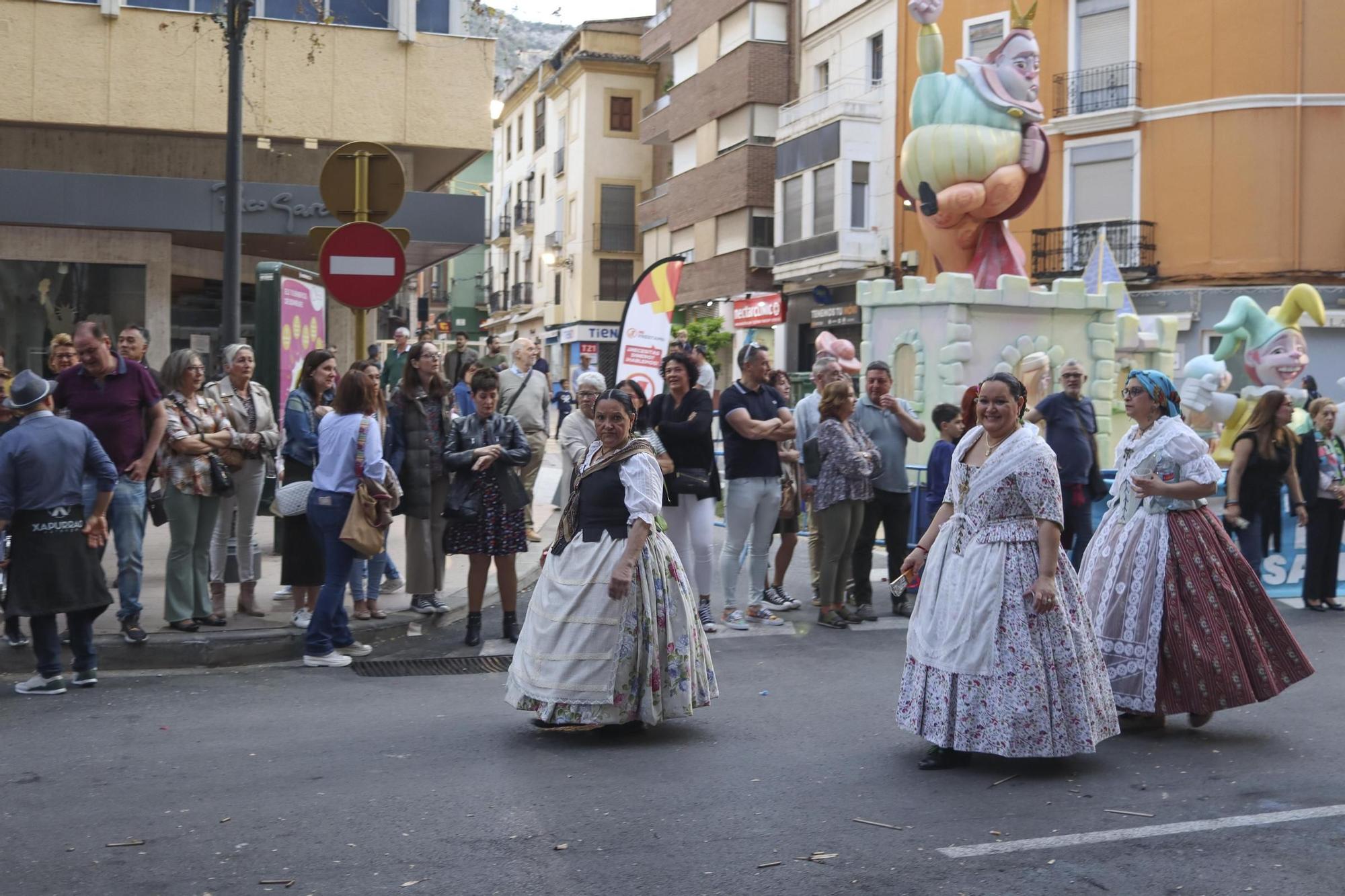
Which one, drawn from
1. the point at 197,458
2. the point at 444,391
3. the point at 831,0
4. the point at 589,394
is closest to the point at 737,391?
the point at 589,394

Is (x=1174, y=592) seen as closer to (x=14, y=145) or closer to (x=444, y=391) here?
(x=444, y=391)

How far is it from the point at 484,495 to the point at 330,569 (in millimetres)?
1077

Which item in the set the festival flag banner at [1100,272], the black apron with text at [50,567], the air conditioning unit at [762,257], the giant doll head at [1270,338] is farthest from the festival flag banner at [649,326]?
the air conditioning unit at [762,257]

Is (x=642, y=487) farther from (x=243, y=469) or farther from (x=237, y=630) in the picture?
(x=243, y=469)

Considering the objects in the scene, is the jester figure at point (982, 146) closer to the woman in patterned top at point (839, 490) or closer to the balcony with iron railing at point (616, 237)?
the woman in patterned top at point (839, 490)

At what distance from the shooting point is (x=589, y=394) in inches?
358

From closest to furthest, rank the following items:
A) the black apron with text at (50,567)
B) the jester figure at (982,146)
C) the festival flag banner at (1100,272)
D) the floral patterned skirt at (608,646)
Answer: the floral patterned skirt at (608,646), the black apron with text at (50,567), the festival flag banner at (1100,272), the jester figure at (982,146)

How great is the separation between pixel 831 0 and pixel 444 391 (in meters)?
30.6

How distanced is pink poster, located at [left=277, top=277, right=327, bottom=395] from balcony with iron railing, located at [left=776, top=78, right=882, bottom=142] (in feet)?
79.8

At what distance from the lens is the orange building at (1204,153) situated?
2806cm

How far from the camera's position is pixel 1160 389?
6.89 meters

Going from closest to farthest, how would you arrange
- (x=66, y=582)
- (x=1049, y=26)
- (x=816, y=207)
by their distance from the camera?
(x=66, y=582) < (x=1049, y=26) < (x=816, y=207)

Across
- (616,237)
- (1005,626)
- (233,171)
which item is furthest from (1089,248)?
(1005,626)

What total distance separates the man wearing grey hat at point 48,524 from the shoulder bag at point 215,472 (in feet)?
3.82
